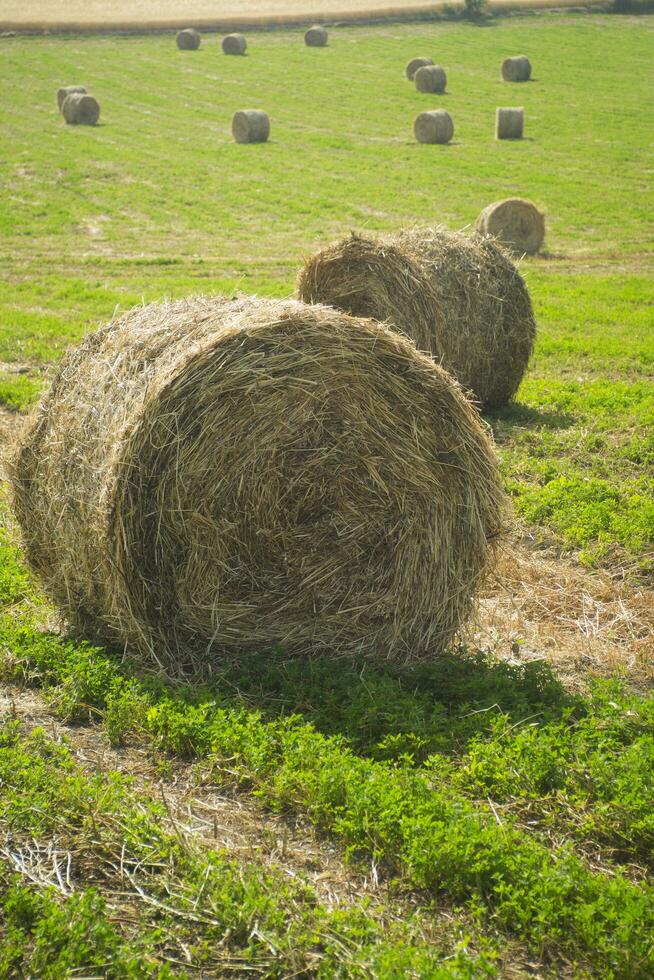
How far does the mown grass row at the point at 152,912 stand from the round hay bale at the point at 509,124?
29.0 metres

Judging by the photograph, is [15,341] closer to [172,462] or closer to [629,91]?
[172,462]

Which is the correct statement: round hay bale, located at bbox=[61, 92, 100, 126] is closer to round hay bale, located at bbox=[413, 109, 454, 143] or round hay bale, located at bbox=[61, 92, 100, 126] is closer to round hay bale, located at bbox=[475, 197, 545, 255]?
round hay bale, located at bbox=[413, 109, 454, 143]

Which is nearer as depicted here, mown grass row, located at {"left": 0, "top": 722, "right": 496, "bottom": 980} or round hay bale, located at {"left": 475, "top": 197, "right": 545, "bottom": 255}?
mown grass row, located at {"left": 0, "top": 722, "right": 496, "bottom": 980}

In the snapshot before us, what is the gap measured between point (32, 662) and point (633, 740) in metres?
2.97

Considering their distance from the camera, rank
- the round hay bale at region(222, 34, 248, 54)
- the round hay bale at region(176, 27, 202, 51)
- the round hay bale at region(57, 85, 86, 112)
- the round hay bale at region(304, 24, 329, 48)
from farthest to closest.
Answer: the round hay bale at region(304, 24, 329, 48) < the round hay bale at region(176, 27, 202, 51) < the round hay bale at region(222, 34, 248, 54) < the round hay bale at region(57, 85, 86, 112)

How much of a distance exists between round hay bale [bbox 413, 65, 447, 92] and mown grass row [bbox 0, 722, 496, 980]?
121 ft

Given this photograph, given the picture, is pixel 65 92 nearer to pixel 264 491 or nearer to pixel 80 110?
pixel 80 110

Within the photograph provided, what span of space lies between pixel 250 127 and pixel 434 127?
511 centimetres

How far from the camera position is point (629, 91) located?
37.6 m

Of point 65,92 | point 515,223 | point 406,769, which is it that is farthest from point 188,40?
point 406,769

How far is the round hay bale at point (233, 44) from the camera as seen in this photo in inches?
1740

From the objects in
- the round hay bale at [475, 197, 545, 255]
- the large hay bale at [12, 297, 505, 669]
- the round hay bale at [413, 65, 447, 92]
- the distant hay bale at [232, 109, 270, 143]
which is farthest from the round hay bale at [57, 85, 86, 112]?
the large hay bale at [12, 297, 505, 669]

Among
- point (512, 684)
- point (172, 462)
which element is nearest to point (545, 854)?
point (512, 684)

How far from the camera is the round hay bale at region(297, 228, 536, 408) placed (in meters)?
9.38
